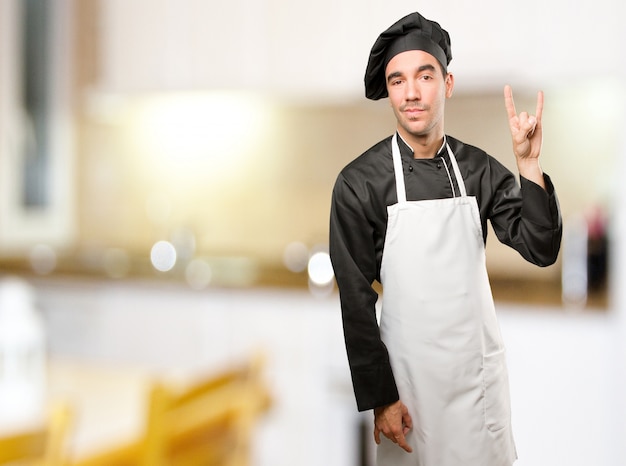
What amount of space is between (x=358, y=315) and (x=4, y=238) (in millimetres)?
2610

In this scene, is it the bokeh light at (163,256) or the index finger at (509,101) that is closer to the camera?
the index finger at (509,101)

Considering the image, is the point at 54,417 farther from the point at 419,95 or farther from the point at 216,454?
the point at 419,95

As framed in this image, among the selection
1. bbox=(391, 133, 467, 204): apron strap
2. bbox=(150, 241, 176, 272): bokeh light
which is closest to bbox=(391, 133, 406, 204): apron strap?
bbox=(391, 133, 467, 204): apron strap

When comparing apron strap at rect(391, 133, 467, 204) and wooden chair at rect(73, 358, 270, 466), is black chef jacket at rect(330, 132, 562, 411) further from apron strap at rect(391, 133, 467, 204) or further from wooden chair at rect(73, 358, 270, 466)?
wooden chair at rect(73, 358, 270, 466)

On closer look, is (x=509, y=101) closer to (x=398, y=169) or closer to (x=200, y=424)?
(x=398, y=169)

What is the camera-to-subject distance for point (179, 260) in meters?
2.27

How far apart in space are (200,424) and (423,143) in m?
0.89

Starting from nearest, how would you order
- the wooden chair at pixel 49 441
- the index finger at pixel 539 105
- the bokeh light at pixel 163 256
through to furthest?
1. the index finger at pixel 539 105
2. the wooden chair at pixel 49 441
3. the bokeh light at pixel 163 256

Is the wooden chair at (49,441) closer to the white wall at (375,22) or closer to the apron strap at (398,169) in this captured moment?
the white wall at (375,22)

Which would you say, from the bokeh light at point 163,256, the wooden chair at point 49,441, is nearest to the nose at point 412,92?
the wooden chair at point 49,441

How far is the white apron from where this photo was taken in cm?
13

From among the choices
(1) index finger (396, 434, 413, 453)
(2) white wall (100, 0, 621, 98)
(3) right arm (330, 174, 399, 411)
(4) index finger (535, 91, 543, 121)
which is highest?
(2) white wall (100, 0, 621, 98)

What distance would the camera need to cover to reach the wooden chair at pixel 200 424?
0.87m

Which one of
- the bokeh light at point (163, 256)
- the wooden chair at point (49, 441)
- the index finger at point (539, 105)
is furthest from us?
A: the bokeh light at point (163, 256)
